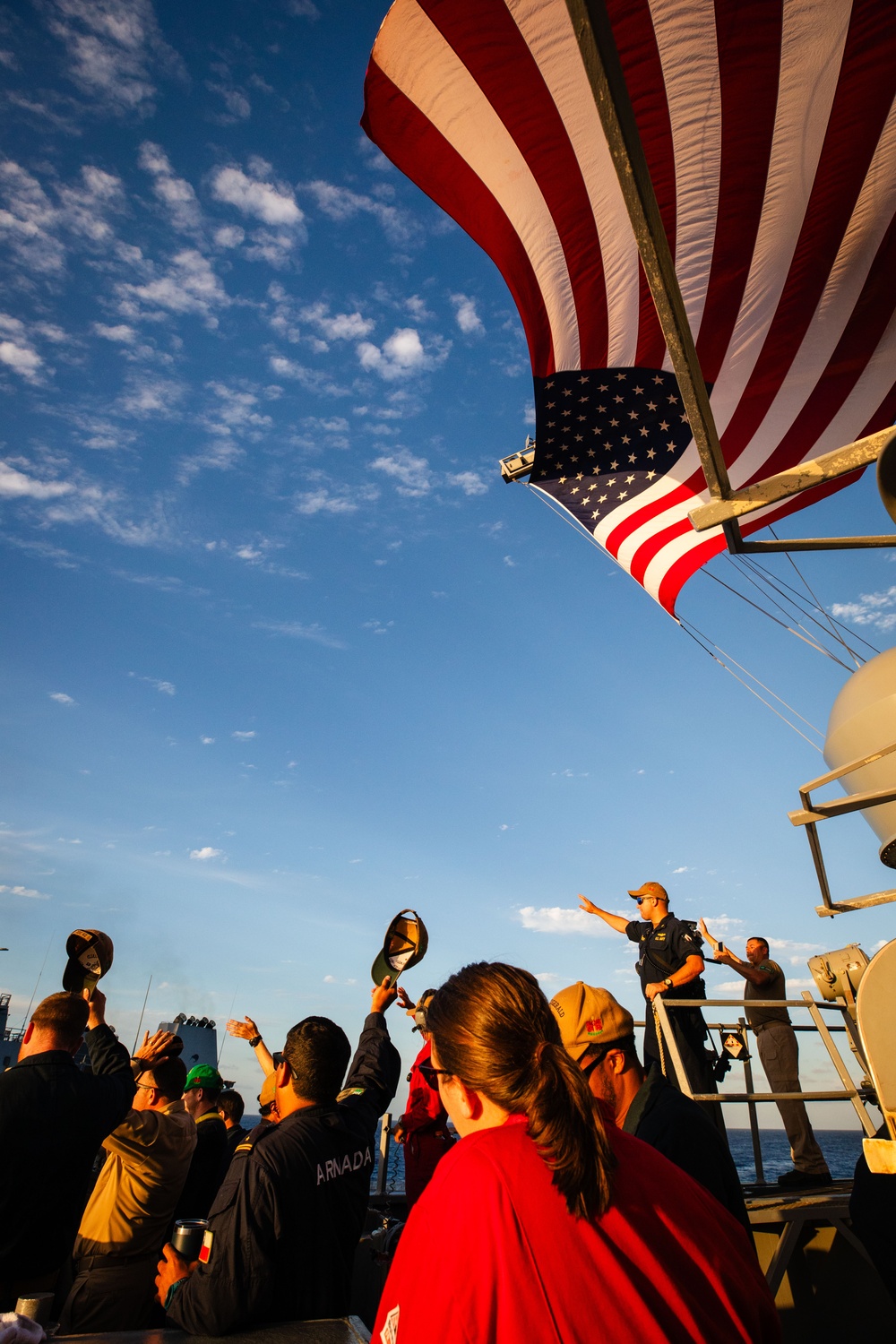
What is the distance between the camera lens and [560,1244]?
3.98ft

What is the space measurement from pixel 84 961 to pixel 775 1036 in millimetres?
Result: 5748

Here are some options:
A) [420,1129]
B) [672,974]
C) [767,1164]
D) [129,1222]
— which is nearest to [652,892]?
[672,974]

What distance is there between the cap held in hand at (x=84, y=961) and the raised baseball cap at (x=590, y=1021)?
252 cm

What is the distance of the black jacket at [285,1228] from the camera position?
2105 mm

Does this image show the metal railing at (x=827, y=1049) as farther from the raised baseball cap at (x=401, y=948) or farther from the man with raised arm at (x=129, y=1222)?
the man with raised arm at (x=129, y=1222)

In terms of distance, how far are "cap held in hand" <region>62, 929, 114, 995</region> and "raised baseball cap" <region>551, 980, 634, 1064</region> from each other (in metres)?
2.52

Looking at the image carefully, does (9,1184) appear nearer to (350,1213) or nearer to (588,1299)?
(350,1213)

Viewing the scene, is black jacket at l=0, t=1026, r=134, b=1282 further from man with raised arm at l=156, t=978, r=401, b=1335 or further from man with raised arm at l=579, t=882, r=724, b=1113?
man with raised arm at l=579, t=882, r=724, b=1113

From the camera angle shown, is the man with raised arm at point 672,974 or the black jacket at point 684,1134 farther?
the man with raised arm at point 672,974

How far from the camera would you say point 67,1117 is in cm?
304

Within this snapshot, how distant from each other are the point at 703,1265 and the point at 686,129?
19.1 feet

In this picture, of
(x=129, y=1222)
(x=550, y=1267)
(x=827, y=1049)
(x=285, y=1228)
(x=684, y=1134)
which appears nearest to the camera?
(x=550, y=1267)

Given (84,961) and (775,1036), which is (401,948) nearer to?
(84,961)

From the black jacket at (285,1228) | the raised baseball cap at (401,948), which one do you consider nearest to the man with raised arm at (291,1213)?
the black jacket at (285,1228)
